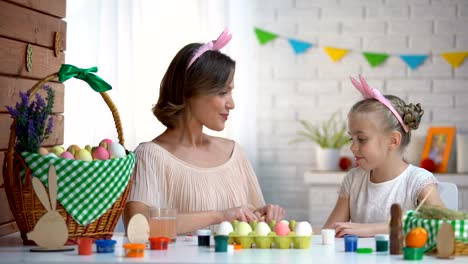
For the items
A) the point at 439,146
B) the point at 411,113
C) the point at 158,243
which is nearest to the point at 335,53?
the point at 439,146

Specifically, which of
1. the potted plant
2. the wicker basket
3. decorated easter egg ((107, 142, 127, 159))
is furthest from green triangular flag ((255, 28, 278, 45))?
the wicker basket

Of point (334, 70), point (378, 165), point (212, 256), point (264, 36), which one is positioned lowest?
point (212, 256)

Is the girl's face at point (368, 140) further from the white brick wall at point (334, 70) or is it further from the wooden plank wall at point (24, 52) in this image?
the white brick wall at point (334, 70)

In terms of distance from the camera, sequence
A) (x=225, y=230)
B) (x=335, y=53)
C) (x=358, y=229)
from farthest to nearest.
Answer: (x=335, y=53) < (x=358, y=229) < (x=225, y=230)

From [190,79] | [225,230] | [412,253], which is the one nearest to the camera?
[412,253]

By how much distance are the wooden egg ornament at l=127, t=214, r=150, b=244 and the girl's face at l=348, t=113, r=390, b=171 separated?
3.46ft

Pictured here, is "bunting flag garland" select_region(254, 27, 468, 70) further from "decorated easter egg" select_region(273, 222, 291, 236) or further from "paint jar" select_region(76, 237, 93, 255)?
"paint jar" select_region(76, 237, 93, 255)

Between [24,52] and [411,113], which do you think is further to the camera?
[411,113]

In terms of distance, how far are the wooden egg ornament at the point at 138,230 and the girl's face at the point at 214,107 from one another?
783 mm

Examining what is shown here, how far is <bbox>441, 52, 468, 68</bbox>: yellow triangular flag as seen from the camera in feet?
17.2

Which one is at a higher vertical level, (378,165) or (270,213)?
(378,165)

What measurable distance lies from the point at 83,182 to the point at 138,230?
18cm

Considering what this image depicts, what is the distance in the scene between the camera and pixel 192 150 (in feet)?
9.70

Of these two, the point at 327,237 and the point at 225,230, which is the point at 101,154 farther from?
the point at 327,237
